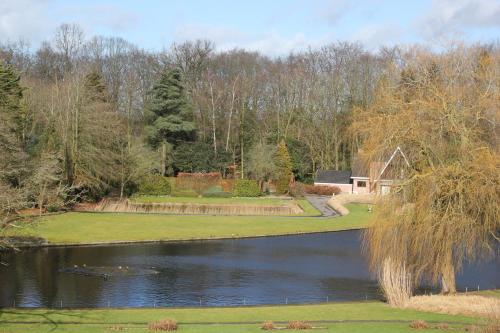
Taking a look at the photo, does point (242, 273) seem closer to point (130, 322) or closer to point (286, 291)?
point (286, 291)

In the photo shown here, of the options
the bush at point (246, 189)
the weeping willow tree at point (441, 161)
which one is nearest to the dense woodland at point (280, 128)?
the weeping willow tree at point (441, 161)

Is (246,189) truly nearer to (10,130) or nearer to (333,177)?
(333,177)

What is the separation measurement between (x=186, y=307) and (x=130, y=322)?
4.51 meters

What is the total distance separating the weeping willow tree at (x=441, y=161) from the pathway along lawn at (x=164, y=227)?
20.4m

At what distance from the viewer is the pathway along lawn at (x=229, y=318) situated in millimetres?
18811

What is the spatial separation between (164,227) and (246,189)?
1991cm

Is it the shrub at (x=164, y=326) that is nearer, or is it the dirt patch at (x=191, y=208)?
the shrub at (x=164, y=326)

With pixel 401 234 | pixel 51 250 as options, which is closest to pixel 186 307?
pixel 401 234

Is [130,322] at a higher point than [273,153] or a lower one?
lower

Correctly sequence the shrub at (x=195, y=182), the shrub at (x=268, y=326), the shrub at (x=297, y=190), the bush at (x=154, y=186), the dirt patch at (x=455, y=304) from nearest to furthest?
the shrub at (x=268, y=326) < the dirt patch at (x=455, y=304) < the bush at (x=154, y=186) < the shrub at (x=297, y=190) < the shrub at (x=195, y=182)

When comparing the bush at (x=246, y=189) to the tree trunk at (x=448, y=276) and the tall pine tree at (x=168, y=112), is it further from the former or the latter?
the tree trunk at (x=448, y=276)

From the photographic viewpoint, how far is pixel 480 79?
76.9 ft

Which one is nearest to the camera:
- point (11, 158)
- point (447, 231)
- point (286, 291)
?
point (447, 231)

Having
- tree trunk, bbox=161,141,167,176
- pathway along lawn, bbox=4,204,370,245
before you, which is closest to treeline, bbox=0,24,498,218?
tree trunk, bbox=161,141,167,176
